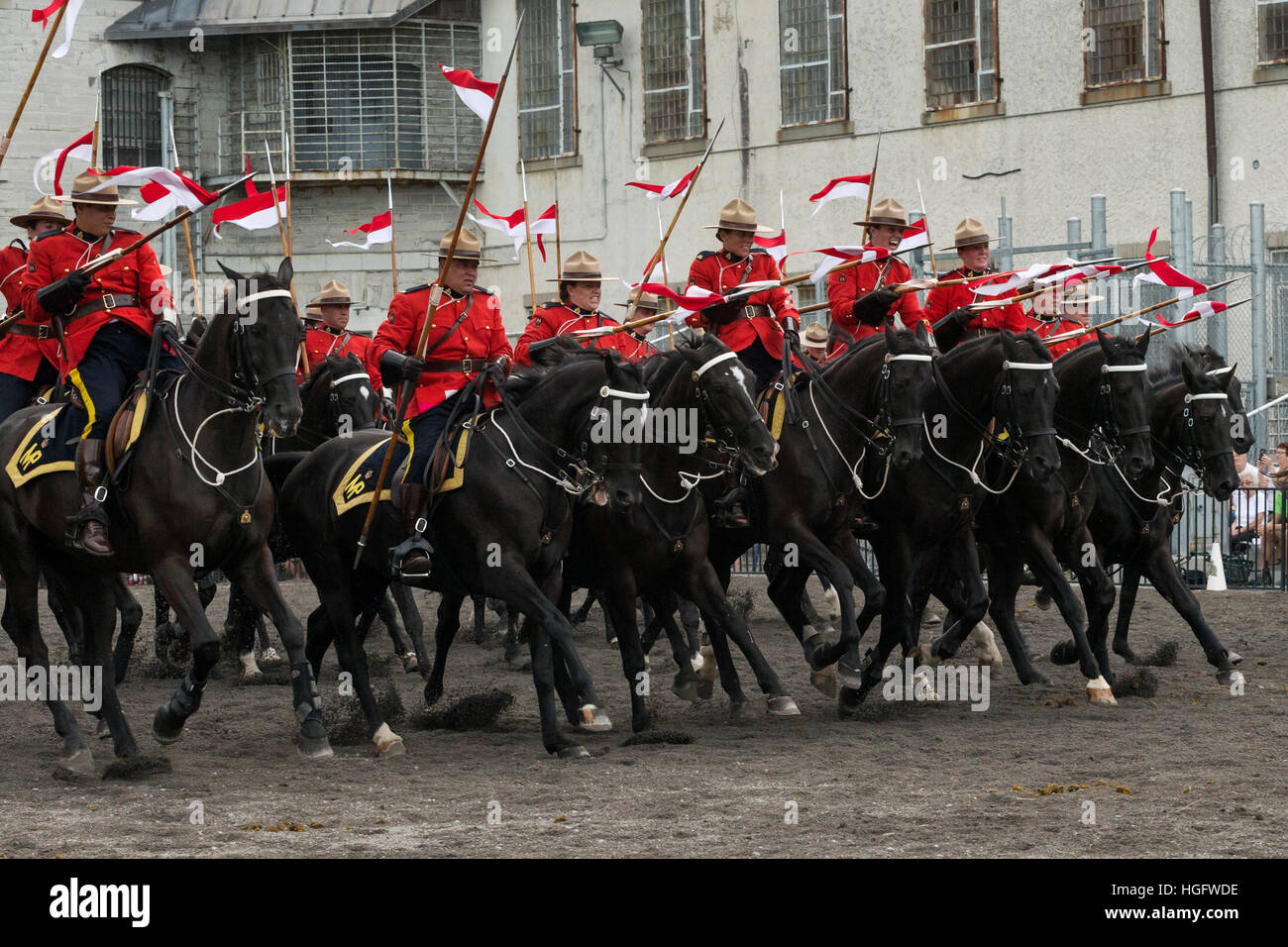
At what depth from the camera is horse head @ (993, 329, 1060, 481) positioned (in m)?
11.3

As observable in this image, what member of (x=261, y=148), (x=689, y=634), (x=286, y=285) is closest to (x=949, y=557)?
(x=689, y=634)

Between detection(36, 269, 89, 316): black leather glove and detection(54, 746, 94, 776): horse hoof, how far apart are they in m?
2.27

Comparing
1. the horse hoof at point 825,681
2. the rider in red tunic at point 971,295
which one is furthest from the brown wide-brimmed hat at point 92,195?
the rider in red tunic at point 971,295

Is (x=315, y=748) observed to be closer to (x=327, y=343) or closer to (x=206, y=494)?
(x=206, y=494)

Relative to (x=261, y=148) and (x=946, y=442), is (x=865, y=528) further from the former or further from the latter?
(x=261, y=148)

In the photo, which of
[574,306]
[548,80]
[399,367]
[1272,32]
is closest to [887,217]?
[574,306]

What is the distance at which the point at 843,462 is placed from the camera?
1177 centimetres

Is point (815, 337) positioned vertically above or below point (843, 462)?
above

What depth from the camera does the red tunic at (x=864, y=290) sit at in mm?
13062

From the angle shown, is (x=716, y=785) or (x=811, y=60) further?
(x=811, y=60)

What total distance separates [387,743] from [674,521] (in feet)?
6.46

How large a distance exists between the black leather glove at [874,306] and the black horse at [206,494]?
3866mm

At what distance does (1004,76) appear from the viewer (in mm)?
26016

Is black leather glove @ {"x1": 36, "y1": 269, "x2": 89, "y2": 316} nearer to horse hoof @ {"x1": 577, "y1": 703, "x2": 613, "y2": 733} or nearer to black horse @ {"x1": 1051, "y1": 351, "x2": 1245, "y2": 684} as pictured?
horse hoof @ {"x1": 577, "y1": 703, "x2": 613, "y2": 733}
